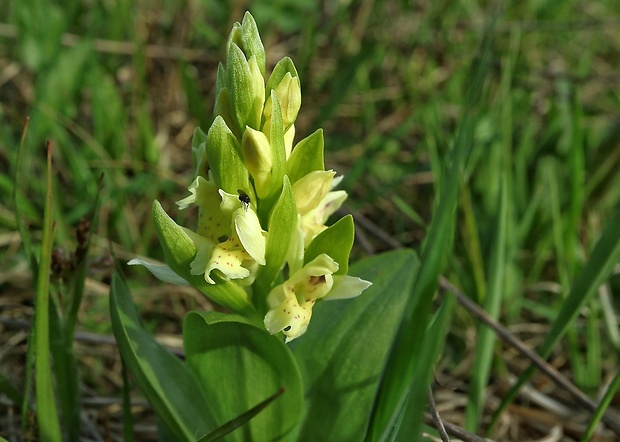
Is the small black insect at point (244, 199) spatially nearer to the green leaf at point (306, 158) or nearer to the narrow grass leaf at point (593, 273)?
the green leaf at point (306, 158)

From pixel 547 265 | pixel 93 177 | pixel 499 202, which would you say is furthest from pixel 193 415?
pixel 547 265

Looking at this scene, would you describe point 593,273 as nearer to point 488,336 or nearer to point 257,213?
point 488,336

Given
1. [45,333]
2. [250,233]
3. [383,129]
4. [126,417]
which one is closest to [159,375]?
[126,417]

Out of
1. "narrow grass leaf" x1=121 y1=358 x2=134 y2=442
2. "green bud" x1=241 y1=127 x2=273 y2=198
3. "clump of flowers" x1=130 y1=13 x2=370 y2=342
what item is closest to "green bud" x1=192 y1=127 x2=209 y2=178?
"clump of flowers" x1=130 y1=13 x2=370 y2=342

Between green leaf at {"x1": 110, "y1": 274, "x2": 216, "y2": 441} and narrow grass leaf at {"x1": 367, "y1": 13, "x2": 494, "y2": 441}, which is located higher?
narrow grass leaf at {"x1": 367, "y1": 13, "x2": 494, "y2": 441}

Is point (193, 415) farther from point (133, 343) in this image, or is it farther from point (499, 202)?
point (499, 202)

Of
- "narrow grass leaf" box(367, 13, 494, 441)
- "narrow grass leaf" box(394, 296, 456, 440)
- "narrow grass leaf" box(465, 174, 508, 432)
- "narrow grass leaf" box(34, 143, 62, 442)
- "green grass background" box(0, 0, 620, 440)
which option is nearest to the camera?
"narrow grass leaf" box(394, 296, 456, 440)

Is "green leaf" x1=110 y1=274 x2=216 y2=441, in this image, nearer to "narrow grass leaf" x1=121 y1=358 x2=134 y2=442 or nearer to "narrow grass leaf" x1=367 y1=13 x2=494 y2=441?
"narrow grass leaf" x1=121 y1=358 x2=134 y2=442

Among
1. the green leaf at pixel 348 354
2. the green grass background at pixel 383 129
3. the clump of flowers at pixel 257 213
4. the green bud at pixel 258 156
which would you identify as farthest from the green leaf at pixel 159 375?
the green grass background at pixel 383 129
